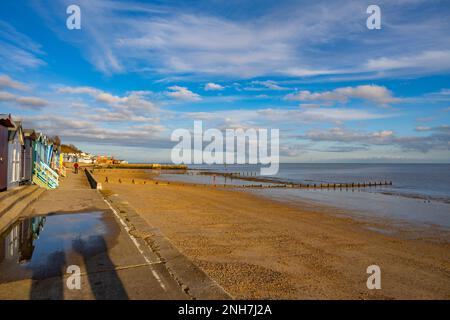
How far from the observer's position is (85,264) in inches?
236

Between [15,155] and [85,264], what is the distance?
44.7ft

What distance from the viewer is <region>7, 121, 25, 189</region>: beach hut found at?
15.3 m

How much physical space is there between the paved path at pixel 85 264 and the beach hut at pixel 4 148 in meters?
5.79

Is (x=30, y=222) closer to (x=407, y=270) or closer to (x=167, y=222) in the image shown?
(x=167, y=222)

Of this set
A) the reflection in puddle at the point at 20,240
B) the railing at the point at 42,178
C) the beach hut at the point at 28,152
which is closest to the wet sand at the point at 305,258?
the reflection in puddle at the point at 20,240

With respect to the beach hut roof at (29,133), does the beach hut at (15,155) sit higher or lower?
lower

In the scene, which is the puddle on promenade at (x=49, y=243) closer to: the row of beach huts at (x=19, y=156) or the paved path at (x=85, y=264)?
the paved path at (x=85, y=264)

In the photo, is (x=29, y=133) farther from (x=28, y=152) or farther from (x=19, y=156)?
(x=19, y=156)

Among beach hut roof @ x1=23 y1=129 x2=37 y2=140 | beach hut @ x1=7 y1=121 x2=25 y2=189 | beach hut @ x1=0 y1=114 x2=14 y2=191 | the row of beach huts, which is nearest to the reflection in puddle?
beach hut @ x1=0 y1=114 x2=14 y2=191

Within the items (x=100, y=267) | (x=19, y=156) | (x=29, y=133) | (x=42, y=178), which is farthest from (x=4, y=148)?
(x=100, y=267)

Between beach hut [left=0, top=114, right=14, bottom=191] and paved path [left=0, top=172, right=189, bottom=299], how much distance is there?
5.79 m

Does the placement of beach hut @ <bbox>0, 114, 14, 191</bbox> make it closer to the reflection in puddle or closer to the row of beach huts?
the row of beach huts

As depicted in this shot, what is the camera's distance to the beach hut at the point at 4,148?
13.7 metres

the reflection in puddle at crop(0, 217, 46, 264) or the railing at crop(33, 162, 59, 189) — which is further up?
the railing at crop(33, 162, 59, 189)
